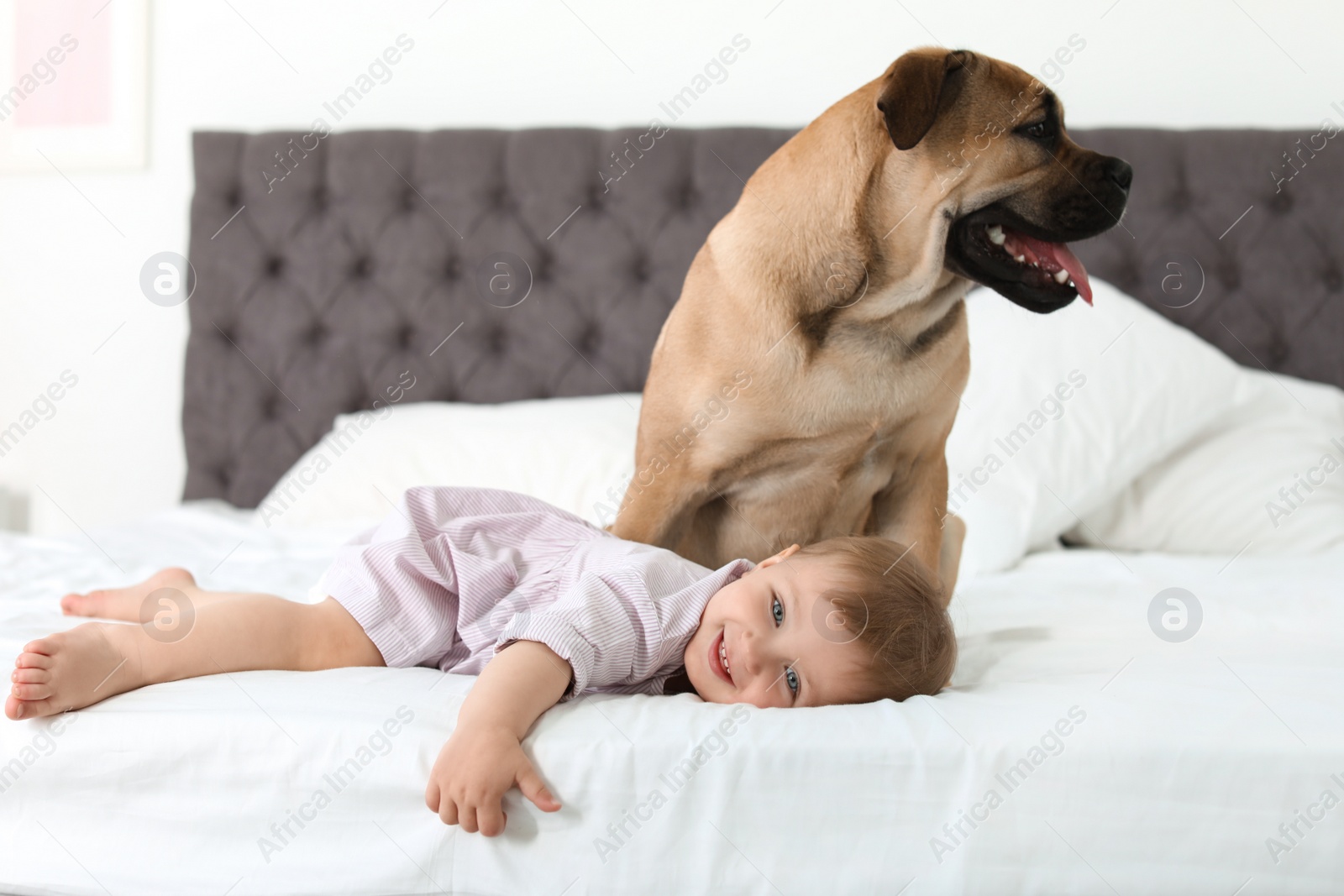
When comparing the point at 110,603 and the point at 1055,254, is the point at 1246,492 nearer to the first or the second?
the point at 1055,254

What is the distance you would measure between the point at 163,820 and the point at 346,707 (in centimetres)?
18

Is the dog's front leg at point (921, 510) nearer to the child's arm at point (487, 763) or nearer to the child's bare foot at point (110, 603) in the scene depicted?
the child's arm at point (487, 763)

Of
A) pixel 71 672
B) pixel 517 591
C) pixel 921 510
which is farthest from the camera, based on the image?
pixel 921 510

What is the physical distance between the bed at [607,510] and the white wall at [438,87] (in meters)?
0.18

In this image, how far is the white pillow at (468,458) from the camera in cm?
203

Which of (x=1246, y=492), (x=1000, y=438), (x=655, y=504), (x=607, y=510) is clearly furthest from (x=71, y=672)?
(x=1246, y=492)

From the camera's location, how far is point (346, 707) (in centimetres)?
90

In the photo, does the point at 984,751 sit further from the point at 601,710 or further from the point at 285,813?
the point at 285,813

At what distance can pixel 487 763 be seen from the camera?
805 mm

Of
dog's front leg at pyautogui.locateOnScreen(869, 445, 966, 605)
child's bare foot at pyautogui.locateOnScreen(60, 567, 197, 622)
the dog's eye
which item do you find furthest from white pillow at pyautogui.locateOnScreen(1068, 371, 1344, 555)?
child's bare foot at pyautogui.locateOnScreen(60, 567, 197, 622)

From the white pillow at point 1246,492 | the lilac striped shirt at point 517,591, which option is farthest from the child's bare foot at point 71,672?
the white pillow at point 1246,492

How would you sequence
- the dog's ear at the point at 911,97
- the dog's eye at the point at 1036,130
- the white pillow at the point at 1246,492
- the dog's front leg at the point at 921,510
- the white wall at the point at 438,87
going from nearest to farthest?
the dog's ear at the point at 911,97, the dog's eye at the point at 1036,130, the dog's front leg at the point at 921,510, the white pillow at the point at 1246,492, the white wall at the point at 438,87

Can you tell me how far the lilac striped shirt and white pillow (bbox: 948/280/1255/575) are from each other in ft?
2.87

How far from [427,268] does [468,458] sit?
0.61 metres
